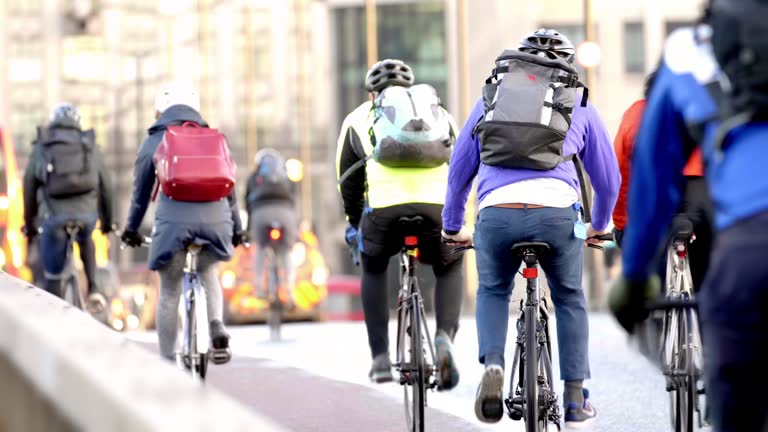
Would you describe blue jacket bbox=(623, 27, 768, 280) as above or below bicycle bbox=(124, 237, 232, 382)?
above

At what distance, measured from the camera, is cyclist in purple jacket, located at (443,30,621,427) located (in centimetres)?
750

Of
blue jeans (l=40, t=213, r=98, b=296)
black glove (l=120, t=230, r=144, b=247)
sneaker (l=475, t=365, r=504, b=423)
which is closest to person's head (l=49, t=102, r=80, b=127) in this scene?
blue jeans (l=40, t=213, r=98, b=296)

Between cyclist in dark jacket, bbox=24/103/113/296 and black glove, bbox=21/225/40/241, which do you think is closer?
cyclist in dark jacket, bbox=24/103/113/296

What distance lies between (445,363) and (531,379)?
69.9 inches

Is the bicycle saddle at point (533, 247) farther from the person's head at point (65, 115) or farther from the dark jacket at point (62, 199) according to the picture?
the person's head at point (65, 115)

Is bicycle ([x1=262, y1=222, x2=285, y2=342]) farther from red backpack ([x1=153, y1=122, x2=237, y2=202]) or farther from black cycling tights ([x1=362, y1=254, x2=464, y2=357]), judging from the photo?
black cycling tights ([x1=362, y1=254, x2=464, y2=357])

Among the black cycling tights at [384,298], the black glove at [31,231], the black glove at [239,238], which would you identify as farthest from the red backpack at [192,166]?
the black glove at [31,231]

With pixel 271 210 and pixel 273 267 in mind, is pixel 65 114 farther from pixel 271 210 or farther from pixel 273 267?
pixel 271 210

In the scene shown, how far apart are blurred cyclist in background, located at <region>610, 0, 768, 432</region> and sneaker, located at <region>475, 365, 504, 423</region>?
3.40m

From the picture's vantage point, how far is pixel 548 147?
7.52m

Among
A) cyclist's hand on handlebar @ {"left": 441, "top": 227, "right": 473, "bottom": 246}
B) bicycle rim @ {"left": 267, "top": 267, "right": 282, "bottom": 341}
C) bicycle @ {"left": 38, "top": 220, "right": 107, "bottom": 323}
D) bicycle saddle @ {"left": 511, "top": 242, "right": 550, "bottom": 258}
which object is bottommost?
bicycle rim @ {"left": 267, "top": 267, "right": 282, "bottom": 341}

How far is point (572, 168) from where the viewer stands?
7.66m

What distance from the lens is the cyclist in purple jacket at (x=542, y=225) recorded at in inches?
295

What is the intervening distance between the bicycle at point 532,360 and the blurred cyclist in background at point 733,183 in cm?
335
